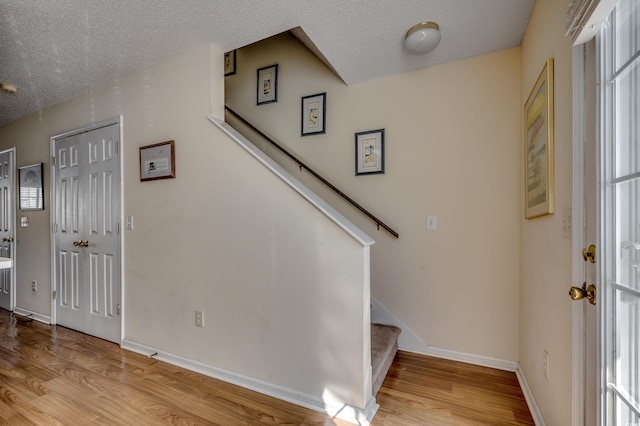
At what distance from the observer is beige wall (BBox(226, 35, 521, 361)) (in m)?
2.01

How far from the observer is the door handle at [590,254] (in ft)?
3.06

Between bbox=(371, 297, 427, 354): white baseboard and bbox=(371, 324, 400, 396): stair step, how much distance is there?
0.04m

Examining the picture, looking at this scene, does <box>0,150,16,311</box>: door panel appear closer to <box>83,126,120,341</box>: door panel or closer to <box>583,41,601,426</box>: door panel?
<box>83,126,120,341</box>: door panel

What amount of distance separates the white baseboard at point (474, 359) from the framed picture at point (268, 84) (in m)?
2.62

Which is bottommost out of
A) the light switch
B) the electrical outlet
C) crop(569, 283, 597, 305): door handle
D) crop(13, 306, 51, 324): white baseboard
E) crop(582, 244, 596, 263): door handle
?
crop(13, 306, 51, 324): white baseboard

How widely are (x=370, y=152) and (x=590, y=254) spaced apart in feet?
5.42

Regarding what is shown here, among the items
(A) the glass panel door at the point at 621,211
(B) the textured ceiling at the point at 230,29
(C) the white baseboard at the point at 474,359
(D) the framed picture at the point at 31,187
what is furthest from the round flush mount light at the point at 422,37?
(D) the framed picture at the point at 31,187

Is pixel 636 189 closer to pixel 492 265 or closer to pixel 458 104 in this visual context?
pixel 492 265

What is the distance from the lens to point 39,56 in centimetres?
212

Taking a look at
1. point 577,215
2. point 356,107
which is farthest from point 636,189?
point 356,107

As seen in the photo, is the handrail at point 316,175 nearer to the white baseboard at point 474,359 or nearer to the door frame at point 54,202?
the white baseboard at point 474,359

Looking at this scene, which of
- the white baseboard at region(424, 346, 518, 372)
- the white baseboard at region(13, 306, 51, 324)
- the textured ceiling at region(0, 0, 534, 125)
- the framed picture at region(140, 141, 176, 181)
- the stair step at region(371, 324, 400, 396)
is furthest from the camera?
the white baseboard at region(13, 306, 51, 324)

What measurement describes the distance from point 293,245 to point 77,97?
9.11 ft

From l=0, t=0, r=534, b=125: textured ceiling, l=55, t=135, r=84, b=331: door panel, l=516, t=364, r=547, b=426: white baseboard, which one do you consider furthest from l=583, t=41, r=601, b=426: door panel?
l=55, t=135, r=84, b=331: door panel
